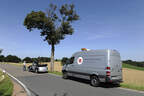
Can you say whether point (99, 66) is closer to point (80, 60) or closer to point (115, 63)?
point (115, 63)

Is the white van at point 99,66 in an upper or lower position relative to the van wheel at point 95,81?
upper

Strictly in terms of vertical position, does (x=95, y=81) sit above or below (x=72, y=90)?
above

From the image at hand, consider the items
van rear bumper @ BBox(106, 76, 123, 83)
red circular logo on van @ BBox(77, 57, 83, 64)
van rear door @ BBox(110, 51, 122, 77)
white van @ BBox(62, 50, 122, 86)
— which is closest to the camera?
van rear bumper @ BBox(106, 76, 123, 83)

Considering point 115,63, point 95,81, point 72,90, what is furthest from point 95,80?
point 72,90

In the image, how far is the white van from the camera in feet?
27.0

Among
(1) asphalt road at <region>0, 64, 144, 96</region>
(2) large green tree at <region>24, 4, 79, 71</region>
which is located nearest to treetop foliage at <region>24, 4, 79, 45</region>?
(2) large green tree at <region>24, 4, 79, 71</region>

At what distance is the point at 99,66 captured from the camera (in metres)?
8.69

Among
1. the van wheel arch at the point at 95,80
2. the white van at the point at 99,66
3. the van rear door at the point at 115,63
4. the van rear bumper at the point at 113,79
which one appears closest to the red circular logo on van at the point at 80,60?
the white van at the point at 99,66

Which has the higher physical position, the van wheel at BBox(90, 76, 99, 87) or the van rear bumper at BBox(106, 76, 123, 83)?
the van rear bumper at BBox(106, 76, 123, 83)

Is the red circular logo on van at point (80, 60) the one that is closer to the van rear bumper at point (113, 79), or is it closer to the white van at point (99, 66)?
the white van at point (99, 66)

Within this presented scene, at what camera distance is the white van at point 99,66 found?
8.24 m

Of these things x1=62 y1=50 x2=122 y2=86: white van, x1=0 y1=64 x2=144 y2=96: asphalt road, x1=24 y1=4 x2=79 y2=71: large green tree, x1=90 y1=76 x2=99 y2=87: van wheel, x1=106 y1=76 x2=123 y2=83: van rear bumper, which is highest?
A: x1=24 y1=4 x2=79 y2=71: large green tree

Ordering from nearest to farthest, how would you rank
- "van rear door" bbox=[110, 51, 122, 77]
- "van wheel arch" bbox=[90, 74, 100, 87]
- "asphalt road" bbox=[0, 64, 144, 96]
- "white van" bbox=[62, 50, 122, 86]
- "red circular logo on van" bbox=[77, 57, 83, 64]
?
"asphalt road" bbox=[0, 64, 144, 96]
"white van" bbox=[62, 50, 122, 86]
"van rear door" bbox=[110, 51, 122, 77]
"van wheel arch" bbox=[90, 74, 100, 87]
"red circular logo on van" bbox=[77, 57, 83, 64]

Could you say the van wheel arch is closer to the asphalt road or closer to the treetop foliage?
the asphalt road
